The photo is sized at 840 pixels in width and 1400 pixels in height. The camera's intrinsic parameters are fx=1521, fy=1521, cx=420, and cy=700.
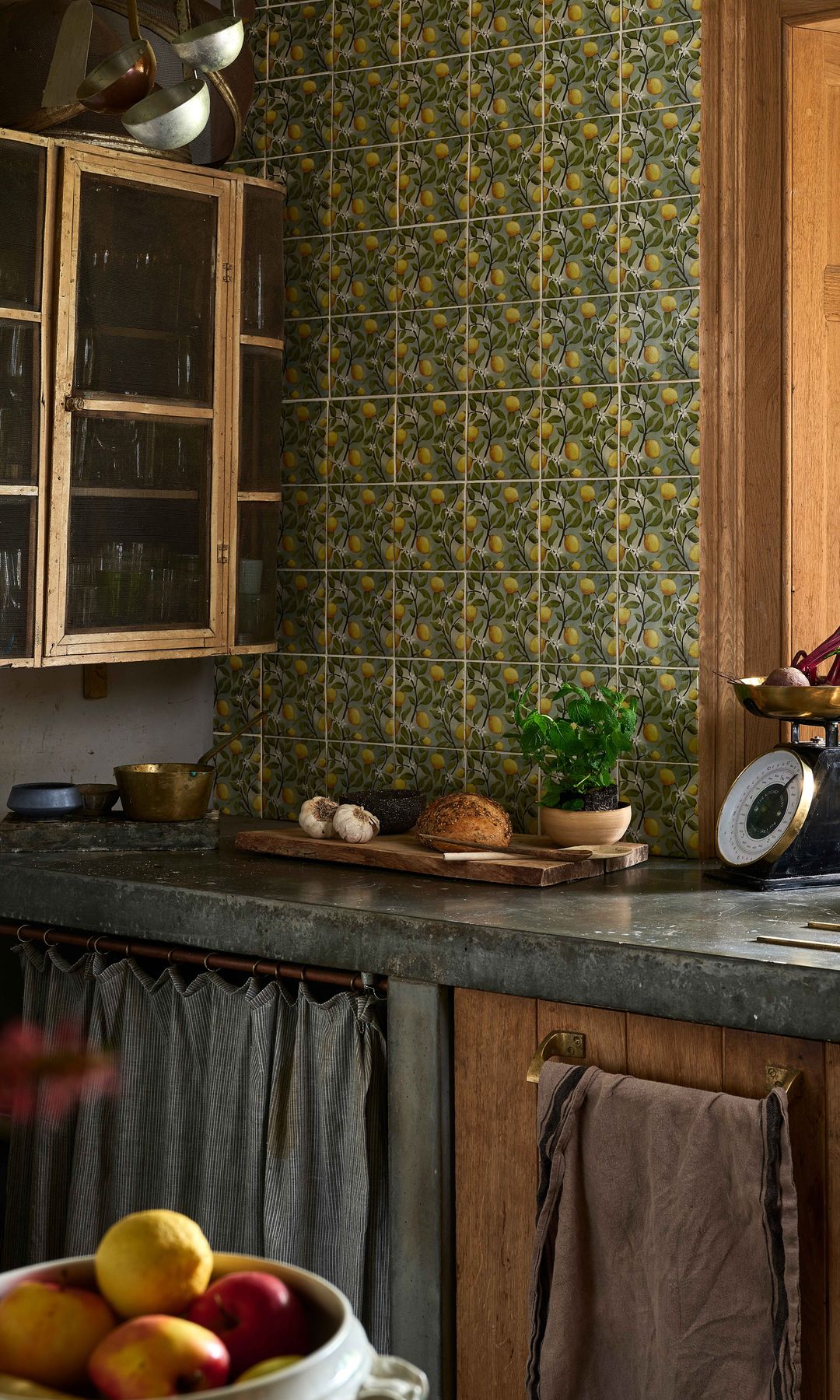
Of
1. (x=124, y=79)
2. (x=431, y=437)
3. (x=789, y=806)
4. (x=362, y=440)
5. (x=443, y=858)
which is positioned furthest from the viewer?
(x=362, y=440)

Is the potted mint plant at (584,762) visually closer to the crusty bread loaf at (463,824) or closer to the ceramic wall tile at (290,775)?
the crusty bread loaf at (463,824)

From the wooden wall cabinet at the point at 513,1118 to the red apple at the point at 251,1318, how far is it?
1.08 meters

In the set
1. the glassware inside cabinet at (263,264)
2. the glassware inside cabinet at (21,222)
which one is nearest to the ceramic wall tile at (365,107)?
the glassware inside cabinet at (263,264)

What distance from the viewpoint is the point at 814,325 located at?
273 centimetres

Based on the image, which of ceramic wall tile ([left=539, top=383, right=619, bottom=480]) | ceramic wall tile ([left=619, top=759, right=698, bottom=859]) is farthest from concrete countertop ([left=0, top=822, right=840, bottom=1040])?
ceramic wall tile ([left=539, top=383, right=619, bottom=480])

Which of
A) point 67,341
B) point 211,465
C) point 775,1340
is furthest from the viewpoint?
point 211,465

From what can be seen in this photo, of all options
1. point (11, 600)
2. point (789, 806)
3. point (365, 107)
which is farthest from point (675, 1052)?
point (365, 107)

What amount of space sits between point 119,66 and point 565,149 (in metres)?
1.07

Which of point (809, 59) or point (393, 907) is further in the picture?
point (809, 59)

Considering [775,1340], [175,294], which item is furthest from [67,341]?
[775,1340]

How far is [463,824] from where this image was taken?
2557mm

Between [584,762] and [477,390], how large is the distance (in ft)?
2.51

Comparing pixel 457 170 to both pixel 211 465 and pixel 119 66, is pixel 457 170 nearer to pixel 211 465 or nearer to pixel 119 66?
pixel 211 465

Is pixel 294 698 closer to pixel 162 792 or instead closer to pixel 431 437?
pixel 162 792
